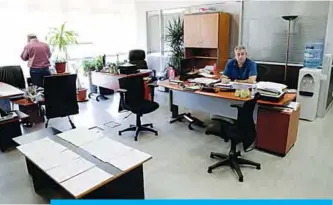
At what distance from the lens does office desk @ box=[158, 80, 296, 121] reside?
315 centimetres

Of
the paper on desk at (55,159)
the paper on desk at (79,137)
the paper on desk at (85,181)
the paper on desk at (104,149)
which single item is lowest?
the paper on desk at (85,181)

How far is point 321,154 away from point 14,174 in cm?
353

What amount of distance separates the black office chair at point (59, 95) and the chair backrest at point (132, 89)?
0.70 meters

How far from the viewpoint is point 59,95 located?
369cm

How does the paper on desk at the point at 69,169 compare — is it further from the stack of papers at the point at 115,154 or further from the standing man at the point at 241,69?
the standing man at the point at 241,69

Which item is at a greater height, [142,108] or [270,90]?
[270,90]

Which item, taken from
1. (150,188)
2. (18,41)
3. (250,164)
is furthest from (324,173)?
(18,41)

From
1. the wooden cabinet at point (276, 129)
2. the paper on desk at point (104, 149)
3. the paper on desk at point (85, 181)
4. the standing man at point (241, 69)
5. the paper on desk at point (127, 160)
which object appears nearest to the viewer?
the paper on desk at point (85, 181)

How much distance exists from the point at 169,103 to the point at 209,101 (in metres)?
1.09

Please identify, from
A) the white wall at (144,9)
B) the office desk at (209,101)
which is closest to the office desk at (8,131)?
the office desk at (209,101)

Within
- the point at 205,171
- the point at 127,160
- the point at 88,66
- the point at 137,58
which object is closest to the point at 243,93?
the point at 205,171

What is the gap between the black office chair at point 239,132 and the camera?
8.38ft

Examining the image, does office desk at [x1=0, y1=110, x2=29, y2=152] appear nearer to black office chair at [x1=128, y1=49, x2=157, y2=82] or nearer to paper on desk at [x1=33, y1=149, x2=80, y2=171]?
paper on desk at [x1=33, y1=149, x2=80, y2=171]

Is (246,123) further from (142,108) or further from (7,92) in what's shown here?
(7,92)
